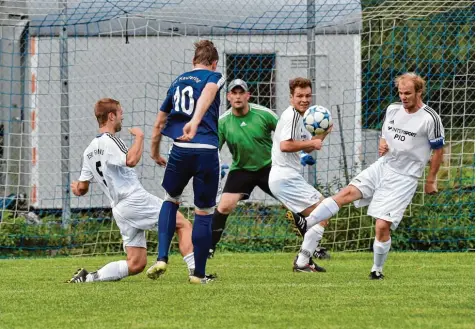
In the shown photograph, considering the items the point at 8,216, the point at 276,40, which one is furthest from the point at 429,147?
the point at 8,216

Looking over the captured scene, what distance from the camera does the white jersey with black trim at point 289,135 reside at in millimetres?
10367

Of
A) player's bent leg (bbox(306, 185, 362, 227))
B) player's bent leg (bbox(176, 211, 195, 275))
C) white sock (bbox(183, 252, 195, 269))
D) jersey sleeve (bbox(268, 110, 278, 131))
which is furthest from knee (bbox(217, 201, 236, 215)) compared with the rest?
white sock (bbox(183, 252, 195, 269))

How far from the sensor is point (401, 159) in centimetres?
949

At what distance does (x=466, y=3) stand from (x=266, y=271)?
5.60 metres

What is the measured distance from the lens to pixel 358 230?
13.4 meters

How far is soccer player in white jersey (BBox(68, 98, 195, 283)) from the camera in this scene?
874 centimetres

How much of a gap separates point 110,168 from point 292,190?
2.54m

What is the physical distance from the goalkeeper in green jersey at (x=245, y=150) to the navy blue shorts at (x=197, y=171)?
292 centimetres

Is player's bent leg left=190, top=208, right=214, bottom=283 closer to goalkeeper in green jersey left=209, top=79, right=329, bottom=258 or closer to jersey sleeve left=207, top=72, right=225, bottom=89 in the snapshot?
jersey sleeve left=207, top=72, right=225, bottom=89

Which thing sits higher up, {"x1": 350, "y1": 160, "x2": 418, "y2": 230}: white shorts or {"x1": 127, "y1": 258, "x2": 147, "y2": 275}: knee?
{"x1": 350, "y1": 160, "x2": 418, "y2": 230}: white shorts

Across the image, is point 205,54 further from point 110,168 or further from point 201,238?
point 201,238

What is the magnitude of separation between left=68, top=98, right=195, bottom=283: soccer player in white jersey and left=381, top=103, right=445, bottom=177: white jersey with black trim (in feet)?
6.47

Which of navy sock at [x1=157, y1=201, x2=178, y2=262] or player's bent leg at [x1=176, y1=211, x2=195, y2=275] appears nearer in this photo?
navy sock at [x1=157, y1=201, x2=178, y2=262]

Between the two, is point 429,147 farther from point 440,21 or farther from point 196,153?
point 440,21
